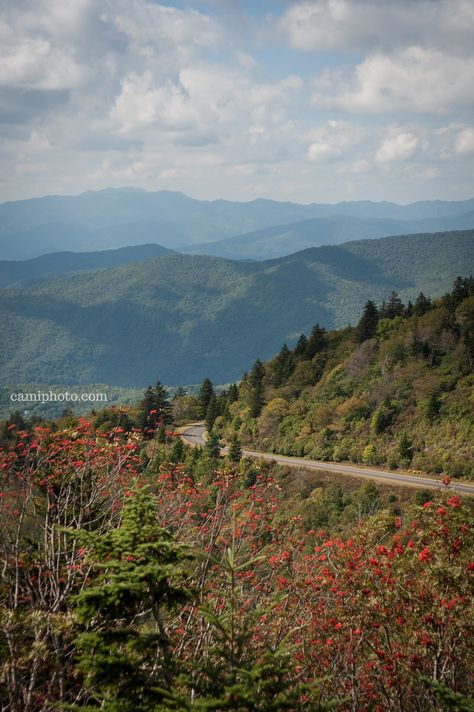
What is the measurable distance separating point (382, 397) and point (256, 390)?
1619cm

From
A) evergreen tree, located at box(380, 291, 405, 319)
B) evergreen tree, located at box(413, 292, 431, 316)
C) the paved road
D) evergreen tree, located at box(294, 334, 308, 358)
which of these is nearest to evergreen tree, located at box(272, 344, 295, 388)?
evergreen tree, located at box(294, 334, 308, 358)

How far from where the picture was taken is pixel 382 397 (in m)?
43.1

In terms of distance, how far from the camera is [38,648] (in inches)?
221

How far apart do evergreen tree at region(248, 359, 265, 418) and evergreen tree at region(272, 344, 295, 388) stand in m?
1.73

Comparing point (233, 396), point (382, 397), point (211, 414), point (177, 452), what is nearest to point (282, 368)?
point (233, 396)

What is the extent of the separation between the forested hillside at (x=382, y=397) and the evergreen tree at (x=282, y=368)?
0.16m

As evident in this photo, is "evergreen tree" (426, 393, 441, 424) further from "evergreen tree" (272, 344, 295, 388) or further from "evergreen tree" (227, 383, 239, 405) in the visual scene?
"evergreen tree" (227, 383, 239, 405)

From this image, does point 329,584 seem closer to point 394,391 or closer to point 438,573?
point 438,573

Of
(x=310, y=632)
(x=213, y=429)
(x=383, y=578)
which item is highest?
(x=383, y=578)

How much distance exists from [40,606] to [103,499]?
4.35 meters

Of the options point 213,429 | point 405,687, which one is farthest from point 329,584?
point 213,429

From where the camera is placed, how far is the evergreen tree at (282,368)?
5928 centimetres

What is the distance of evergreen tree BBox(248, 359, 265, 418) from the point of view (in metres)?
54.4

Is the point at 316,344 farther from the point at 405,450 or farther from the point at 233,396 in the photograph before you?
the point at 405,450
